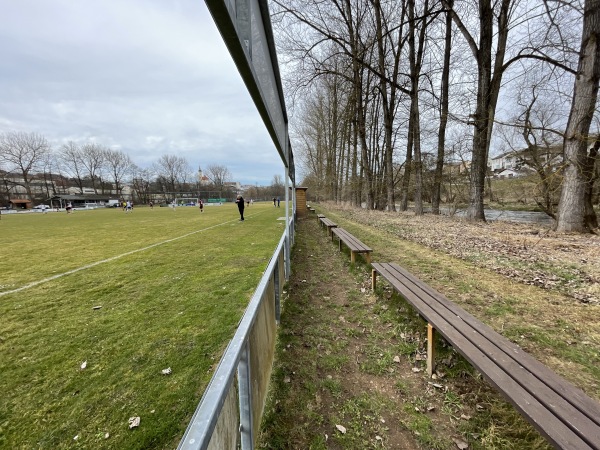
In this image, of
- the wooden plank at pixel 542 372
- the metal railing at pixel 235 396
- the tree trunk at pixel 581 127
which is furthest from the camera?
the tree trunk at pixel 581 127

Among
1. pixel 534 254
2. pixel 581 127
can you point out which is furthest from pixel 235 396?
pixel 581 127

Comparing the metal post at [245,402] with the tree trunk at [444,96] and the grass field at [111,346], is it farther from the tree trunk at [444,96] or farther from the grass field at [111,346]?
the tree trunk at [444,96]

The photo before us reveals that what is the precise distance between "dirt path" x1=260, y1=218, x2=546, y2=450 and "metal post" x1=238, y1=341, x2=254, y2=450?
22.4 inches

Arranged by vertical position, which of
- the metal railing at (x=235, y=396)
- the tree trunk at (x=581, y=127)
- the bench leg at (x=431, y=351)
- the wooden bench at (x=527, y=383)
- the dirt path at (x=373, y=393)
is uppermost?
the tree trunk at (x=581, y=127)

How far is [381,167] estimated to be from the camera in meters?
24.3

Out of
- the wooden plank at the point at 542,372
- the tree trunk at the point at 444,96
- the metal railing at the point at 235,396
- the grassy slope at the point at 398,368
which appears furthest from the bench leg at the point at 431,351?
the tree trunk at the point at 444,96

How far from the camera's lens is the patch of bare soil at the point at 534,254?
4077 millimetres

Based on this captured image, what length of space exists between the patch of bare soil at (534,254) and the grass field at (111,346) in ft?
16.1

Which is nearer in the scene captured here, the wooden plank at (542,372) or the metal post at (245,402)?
Result: the metal post at (245,402)

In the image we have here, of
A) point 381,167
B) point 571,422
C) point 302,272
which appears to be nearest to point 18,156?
point 381,167

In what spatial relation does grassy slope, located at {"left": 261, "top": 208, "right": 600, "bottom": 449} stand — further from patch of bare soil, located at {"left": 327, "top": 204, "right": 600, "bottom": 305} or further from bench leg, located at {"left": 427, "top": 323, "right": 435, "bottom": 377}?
patch of bare soil, located at {"left": 327, "top": 204, "right": 600, "bottom": 305}

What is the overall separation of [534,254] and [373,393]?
5.38m

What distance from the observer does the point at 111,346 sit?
124 inches

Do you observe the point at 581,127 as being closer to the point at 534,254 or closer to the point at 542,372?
the point at 534,254
